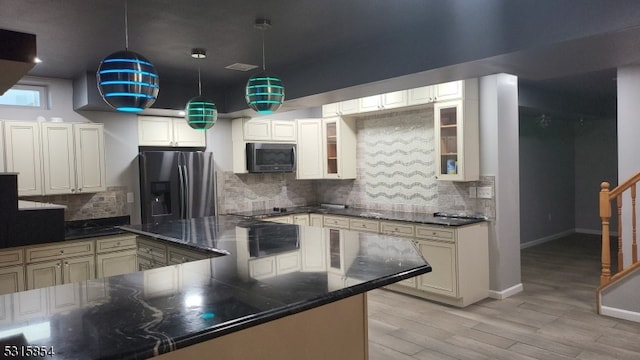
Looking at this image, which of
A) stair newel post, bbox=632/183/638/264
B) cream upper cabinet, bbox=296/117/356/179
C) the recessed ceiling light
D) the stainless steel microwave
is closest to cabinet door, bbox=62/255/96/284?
the stainless steel microwave

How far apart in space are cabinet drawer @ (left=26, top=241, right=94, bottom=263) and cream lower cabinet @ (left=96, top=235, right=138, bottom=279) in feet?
0.35

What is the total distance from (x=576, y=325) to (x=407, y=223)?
1823mm

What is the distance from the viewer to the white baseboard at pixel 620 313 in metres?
3.95

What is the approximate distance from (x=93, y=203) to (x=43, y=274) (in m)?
1.04

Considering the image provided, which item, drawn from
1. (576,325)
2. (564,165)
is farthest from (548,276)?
(564,165)

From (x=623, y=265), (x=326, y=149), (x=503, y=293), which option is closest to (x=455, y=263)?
(x=503, y=293)

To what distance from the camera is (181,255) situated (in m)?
3.39

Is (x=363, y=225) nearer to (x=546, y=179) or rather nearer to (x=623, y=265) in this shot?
(x=623, y=265)

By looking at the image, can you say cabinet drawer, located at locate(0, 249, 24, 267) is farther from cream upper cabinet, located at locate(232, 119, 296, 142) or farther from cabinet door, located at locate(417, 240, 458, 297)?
cabinet door, located at locate(417, 240, 458, 297)

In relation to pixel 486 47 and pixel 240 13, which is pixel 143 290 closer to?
pixel 240 13

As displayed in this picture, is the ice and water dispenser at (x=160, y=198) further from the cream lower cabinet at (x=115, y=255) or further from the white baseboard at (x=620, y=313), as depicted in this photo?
the white baseboard at (x=620, y=313)

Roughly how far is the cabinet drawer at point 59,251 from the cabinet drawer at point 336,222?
2828mm

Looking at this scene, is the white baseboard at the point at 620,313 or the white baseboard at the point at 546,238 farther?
the white baseboard at the point at 546,238

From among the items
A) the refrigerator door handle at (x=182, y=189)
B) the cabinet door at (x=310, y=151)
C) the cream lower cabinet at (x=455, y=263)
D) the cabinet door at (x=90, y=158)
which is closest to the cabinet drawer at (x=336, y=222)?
the cabinet door at (x=310, y=151)
